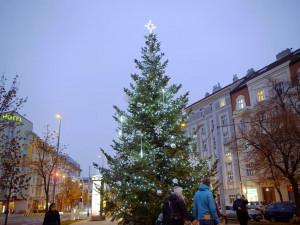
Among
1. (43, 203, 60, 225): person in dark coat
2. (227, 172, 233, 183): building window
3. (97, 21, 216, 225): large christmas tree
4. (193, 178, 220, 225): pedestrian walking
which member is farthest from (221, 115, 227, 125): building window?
(193, 178, 220, 225): pedestrian walking

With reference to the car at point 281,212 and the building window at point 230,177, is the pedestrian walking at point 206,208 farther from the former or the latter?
the building window at point 230,177

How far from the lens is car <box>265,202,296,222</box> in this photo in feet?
63.8

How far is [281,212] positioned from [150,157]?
45.6 ft

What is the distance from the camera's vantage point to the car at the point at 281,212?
63.8 feet

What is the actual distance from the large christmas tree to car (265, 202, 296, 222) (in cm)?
1064

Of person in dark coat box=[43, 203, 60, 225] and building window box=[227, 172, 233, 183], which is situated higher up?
building window box=[227, 172, 233, 183]

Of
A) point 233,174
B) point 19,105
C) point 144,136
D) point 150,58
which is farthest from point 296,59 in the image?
point 19,105

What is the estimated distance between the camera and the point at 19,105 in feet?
52.3

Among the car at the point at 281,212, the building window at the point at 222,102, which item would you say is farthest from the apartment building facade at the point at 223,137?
the car at the point at 281,212

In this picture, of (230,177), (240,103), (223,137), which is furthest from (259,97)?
(230,177)

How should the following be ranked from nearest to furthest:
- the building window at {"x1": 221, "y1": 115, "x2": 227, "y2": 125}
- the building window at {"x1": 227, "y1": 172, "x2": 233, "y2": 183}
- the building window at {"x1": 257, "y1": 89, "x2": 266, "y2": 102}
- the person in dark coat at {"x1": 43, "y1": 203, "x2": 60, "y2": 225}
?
the person in dark coat at {"x1": 43, "y1": 203, "x2": 60, "y2": 225}
the building window at {"x1": 257, "y1": 89, "x2": 266, "y2": 102}
the building window at {"x1": 227, "y1": 172, "x2": 233, "y2": 183}
the building window at {"x1": 221, "y1": 115, "x2": 227, "y2": 125}

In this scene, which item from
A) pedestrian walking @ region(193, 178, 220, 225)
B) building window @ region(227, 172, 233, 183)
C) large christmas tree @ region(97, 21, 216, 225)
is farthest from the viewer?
building window @ region(227, 172, 233, 183)

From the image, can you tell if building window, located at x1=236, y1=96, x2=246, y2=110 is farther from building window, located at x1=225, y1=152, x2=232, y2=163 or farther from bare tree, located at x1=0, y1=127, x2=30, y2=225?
bare tree, located at x1=0, y1=127, x2=30, y2=225

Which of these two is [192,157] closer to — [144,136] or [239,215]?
[144,136]
